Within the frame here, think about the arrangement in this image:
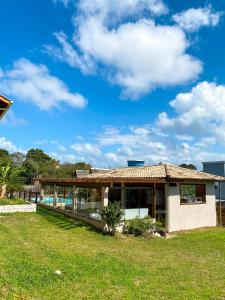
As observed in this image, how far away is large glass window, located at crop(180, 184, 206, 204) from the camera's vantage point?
81.4 ft

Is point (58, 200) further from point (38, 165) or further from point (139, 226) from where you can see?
point (38, 165)

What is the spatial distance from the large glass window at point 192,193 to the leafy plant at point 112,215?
638 centimetres

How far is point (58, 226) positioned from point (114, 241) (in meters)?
4.57

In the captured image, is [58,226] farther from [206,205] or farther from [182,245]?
[206,205]

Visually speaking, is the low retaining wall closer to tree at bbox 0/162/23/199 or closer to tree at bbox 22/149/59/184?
tree at bbox 0/162/23/199

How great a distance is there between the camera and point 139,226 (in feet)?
67.4

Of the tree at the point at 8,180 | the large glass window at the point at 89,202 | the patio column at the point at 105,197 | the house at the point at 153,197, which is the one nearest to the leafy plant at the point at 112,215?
the patio column at the point at 105,197

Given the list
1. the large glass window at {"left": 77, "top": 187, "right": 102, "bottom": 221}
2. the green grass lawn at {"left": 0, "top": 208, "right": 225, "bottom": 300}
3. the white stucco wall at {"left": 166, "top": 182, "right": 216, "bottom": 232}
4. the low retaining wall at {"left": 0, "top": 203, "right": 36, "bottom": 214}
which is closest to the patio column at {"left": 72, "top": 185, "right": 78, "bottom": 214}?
the large glass window at {"left": 77, "top": 187, "right": 102, "bottom": 221}

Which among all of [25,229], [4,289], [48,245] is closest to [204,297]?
[4,289]

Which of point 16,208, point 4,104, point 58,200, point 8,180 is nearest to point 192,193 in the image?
point 58,200

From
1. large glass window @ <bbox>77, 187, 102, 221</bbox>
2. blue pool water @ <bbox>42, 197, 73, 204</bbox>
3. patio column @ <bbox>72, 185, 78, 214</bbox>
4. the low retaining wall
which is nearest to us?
large glass window @ <bbox>77, 187, 102, 221</bbox>

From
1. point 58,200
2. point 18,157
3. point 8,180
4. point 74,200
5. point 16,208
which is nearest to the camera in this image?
point 16,208

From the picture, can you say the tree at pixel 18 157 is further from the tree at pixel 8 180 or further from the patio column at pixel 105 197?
the patio column at pixel 105 197

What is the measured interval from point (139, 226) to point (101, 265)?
836 centimetres
